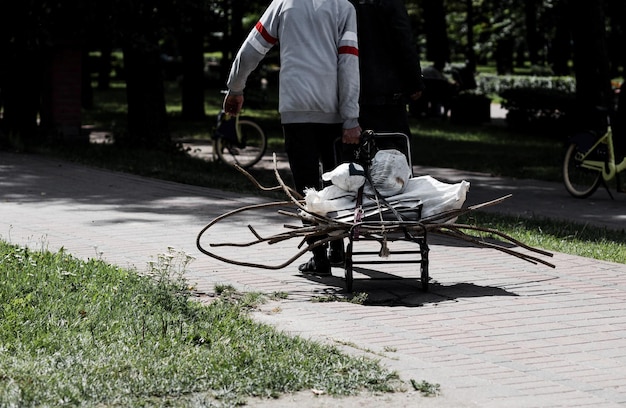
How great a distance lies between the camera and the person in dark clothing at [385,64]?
802 centimetres

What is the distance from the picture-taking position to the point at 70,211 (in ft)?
33.7

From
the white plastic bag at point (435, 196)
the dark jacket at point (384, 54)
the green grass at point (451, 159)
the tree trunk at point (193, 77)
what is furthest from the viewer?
the tree trunk at point (193, 77)

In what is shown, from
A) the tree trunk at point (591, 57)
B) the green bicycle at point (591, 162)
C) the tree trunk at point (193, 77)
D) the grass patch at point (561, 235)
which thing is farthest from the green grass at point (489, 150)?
the tree trunk at point (193, 77)

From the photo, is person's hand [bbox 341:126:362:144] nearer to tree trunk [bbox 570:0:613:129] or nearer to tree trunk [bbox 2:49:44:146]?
tree trunk [bbox 2:49:44:146]

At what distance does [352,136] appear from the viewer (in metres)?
7.29

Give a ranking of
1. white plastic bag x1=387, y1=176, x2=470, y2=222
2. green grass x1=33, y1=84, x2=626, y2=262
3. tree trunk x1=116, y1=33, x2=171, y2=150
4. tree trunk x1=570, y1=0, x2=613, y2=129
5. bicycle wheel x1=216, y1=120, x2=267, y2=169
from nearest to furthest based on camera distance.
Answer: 1. white plastic bag x1=387, y1=176, x2=470, y2=222
2. green grass x1=33, y1=84, x2=626, y2=262
3. bicycle wheel x1=216, y1=120, x2=267, y2=169
4. tree trunk x1=116, y1=33, x2=171, y2=150
5. tree trunk x1=570, y1=0, x2=613, y2=129

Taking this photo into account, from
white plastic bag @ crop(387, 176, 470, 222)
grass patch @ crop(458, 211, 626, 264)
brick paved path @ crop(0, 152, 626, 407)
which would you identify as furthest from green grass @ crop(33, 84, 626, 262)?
white plastic bag @ crop(387, 176, 470, 222)

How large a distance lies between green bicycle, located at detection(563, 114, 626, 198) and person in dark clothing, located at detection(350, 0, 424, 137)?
204 inches

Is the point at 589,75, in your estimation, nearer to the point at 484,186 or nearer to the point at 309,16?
the point at 484,186

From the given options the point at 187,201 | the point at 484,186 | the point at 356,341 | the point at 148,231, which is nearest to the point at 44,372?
the point at 356,341

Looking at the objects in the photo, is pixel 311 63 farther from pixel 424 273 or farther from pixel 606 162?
pixel 606 162

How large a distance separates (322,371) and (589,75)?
16.7 meters

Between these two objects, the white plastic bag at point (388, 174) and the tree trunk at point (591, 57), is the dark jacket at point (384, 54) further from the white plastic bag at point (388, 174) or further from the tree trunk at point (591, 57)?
the tree trunk at point (591, 57)

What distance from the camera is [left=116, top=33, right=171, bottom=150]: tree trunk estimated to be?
1686 centimetres
